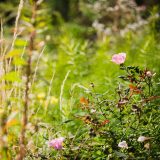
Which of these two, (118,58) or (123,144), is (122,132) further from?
(118,58)

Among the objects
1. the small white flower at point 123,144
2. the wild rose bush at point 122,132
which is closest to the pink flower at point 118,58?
the wild rose bush at point 122,132

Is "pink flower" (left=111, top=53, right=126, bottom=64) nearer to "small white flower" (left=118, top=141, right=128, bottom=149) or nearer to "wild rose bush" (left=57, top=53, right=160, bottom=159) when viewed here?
"wild rose bush" (left=57, top=53, right=160, bottom=159)

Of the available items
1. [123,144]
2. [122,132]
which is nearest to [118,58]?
[122,132]

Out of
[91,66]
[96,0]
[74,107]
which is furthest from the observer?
[96,0]

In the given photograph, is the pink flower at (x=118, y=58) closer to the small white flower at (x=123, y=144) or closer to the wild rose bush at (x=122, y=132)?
the wild rose bush at (x=122, y=132)

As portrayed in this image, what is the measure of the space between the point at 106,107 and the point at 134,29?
455cm

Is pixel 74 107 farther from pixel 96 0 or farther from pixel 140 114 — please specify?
pixel 96 0

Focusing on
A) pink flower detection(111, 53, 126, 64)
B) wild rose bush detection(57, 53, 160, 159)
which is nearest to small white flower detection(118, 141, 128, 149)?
wild rose bush detection(57, 53, 160, 159)

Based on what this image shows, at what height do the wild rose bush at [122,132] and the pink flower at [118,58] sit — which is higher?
the pink flower at [118,58]

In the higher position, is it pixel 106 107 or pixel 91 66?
pixel 106 107

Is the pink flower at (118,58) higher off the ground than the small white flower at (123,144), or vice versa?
the pink flower at (118,58)

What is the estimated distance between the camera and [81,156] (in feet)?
6.77

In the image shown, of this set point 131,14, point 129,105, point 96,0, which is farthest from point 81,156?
point 96,0

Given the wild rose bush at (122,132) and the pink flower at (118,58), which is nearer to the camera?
the wild rose bush at (122,132)
